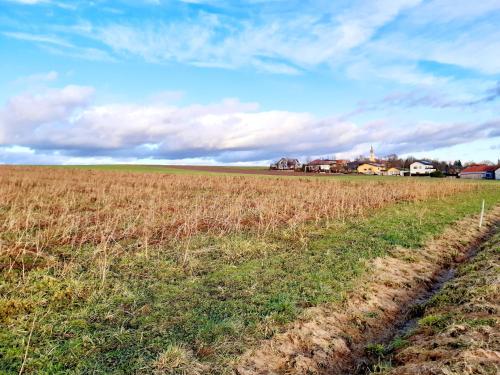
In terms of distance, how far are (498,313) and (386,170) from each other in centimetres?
14594

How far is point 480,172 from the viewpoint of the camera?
11950 centimetres

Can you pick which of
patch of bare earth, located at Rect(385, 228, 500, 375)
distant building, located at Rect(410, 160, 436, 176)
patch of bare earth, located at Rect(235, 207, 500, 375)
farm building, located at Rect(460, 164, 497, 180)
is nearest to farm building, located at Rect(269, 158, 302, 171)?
distant building, located at Rect(410, 160, 436, 176)

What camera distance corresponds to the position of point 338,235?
1470 cm

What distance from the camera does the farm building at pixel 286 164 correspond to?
122 m

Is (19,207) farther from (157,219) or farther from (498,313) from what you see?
(498,313)

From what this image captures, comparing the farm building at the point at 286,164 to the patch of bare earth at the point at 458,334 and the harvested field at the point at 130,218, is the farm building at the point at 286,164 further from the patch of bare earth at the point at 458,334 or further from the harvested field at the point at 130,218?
the patch of bare earth at the point at 458,334

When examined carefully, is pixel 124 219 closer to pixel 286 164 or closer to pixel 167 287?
pixel 167 287

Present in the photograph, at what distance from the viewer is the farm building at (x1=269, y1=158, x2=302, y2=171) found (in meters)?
122

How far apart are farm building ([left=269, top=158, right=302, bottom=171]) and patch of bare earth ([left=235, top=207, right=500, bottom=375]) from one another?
109 metres

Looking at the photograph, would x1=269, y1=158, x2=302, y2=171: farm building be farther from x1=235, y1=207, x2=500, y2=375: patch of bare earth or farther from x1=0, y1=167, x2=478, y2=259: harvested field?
x1=235, y1=207, x2=500, y2=375: patch of bare earth

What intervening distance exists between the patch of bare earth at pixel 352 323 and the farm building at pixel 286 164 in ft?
356

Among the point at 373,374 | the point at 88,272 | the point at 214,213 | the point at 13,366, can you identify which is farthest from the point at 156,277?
the point at 214,213

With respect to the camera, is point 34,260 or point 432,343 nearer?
point 432,343

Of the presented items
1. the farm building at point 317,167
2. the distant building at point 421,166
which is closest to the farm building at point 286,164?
the farm building at point 317,167
